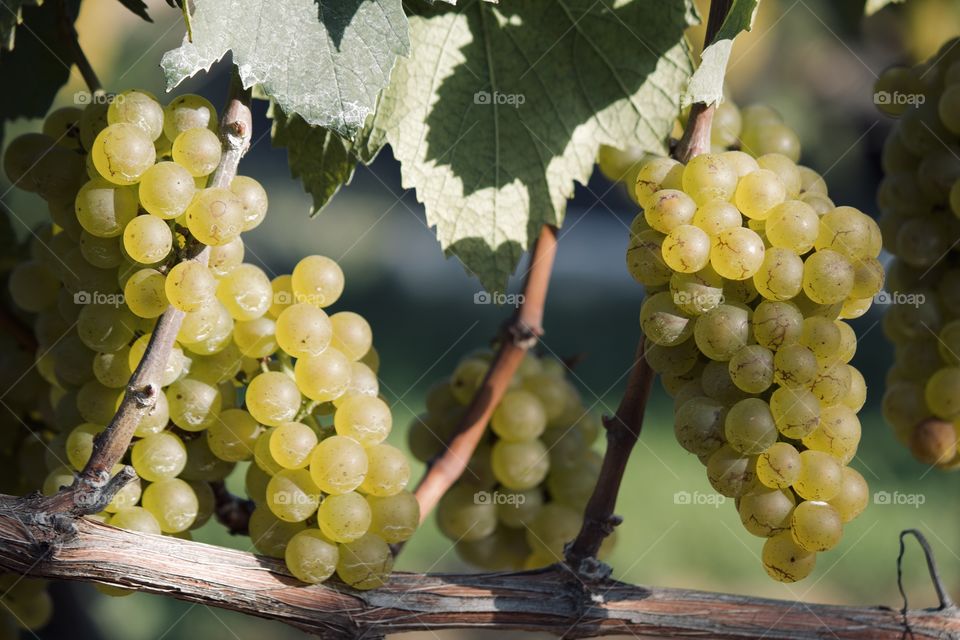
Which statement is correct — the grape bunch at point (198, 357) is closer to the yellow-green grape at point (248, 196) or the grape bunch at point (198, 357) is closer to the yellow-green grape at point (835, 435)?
the yellow-green grape at point (248, 196)

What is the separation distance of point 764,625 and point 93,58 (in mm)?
1407

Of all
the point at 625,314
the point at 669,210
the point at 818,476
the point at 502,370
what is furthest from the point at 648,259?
the point at 625,314

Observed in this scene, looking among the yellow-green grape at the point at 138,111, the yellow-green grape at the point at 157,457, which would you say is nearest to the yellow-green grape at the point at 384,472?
the yellow-green grape at the point at 157,457

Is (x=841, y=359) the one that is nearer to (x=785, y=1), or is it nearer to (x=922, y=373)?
(x=922, y=373)

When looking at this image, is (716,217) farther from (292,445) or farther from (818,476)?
(292,445)

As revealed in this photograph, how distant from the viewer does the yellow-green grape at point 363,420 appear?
53 cm

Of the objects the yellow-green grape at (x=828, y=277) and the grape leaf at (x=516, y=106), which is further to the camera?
the grape leaf at (x=516, y=106)

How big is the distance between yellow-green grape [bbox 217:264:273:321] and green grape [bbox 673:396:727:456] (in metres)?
0.23

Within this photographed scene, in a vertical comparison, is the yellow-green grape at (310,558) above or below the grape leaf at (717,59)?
below

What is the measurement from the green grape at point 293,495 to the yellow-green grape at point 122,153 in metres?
0.18

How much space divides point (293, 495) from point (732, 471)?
229mm

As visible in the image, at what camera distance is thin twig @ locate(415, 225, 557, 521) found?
684 millimetres

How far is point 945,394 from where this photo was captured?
644 millimetres

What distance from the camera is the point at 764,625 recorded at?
54 centimetres
